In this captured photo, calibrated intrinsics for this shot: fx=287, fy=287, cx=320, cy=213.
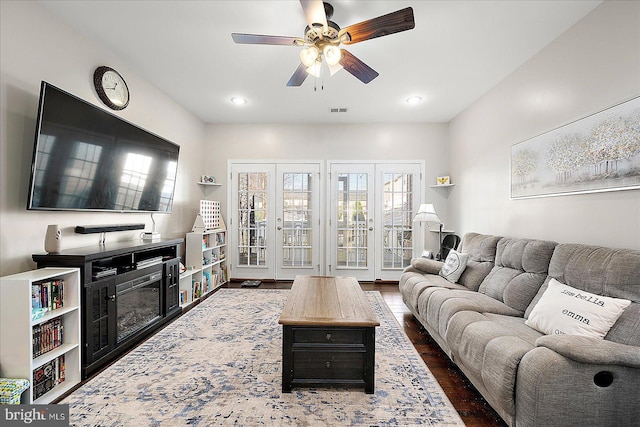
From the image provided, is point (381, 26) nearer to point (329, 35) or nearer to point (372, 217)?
point (329, 35)

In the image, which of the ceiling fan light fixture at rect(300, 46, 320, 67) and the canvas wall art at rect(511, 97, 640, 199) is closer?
the canvas wall art at rect(511, 97, 640, 199)

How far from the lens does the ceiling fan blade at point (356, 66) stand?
219 cm

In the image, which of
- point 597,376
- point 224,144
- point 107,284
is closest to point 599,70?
point 597,376

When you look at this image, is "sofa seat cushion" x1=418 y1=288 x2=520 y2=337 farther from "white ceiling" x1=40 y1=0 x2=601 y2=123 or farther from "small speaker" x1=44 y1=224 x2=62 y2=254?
"small speaker" x1=44 y1=224 x2=62 y2=254

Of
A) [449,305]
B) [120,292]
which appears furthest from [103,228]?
[449,305]

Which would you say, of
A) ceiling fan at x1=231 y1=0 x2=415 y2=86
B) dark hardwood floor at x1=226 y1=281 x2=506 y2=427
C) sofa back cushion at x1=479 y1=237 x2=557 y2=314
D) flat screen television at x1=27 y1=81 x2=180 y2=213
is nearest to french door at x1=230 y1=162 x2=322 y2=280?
flat screen television at x1=27 y1=81 x2=180 y2=213

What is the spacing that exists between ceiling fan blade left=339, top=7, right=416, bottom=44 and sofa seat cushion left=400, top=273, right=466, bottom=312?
7.48 feet

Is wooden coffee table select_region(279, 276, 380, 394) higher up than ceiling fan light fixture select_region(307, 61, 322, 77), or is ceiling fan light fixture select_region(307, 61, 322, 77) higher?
ceiling fan light fixture select_region(307, 61, 322, 77)

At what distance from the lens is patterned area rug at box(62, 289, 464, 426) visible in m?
1.69

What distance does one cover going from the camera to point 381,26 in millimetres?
1835

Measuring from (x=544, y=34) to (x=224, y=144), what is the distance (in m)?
4.45

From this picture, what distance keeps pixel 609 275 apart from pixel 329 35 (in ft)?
7.71

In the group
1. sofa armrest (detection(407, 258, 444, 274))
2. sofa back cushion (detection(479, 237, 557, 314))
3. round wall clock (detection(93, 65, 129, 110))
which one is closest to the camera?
sofa back cushion (detection(479, 237, 557, 314))

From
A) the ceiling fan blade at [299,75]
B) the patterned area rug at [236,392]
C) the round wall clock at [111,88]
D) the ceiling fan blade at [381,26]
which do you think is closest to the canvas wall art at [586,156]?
the ceiling fan blade at [381,26]
